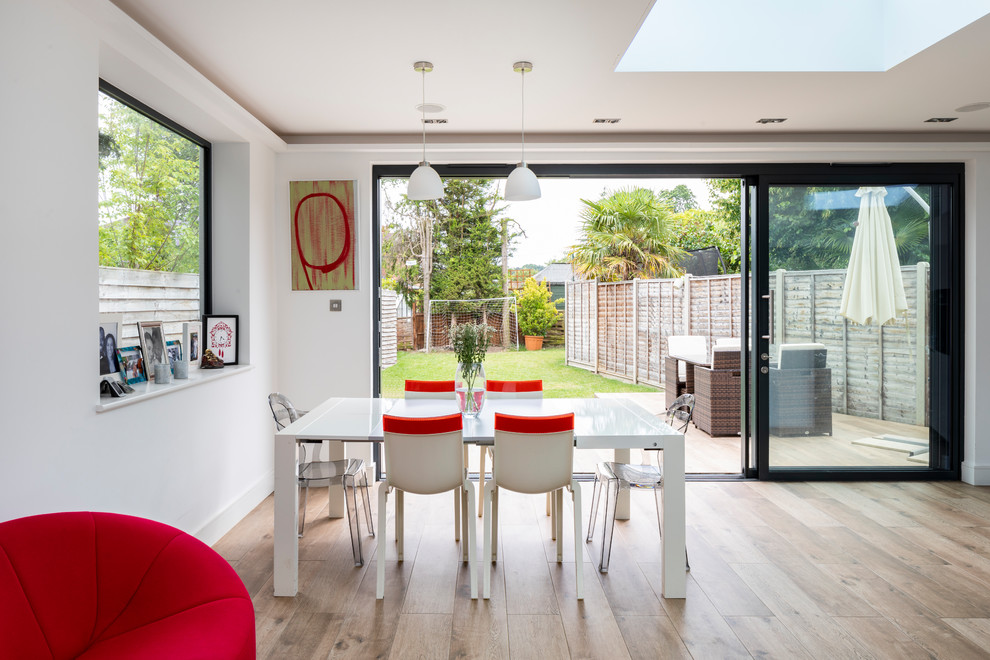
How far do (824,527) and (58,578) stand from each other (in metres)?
3.60

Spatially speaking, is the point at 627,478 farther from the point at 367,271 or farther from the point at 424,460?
the point at 367,271

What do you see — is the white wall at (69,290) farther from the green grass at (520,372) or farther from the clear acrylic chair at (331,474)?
the green grass at (520,372)

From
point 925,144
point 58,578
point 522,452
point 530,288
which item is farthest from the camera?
point 530,288

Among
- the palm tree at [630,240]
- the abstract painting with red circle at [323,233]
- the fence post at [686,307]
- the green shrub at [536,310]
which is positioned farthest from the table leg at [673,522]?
the green shrub at [536,310]

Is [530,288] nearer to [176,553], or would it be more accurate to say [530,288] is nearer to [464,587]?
[464,587]

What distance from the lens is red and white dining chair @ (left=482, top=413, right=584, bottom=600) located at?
262 cm

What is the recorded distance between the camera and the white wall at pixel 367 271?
14.3 ft

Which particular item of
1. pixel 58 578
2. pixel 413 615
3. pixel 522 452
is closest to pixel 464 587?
pixel 413 615

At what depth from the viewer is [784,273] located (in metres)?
4.50

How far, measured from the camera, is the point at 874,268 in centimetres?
449

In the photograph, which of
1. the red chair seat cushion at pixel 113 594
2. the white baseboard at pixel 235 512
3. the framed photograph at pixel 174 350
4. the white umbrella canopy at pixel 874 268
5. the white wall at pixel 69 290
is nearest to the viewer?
the red chair seat cushion at pixel 113 594

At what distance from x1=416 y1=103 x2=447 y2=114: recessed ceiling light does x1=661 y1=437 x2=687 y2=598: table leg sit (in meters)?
2.30

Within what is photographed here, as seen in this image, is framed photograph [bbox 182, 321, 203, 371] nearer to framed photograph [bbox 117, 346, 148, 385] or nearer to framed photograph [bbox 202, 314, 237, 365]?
framed photograph [bbox 202, 314, 237, 365]

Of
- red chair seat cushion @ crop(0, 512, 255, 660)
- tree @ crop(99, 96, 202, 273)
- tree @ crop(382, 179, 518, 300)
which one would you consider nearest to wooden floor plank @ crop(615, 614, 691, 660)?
red chair seat cushion @ crop(0, 512, 255, 660)
